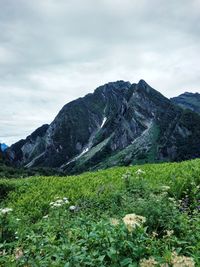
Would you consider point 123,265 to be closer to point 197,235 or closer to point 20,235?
point 197,235

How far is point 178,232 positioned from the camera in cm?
835

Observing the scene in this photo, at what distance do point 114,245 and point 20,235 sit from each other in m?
2.52

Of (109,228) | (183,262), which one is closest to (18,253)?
(109,228)

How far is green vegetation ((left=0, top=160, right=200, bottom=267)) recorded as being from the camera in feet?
20.2

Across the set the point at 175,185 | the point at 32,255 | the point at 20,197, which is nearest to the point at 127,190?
the point at 175,185

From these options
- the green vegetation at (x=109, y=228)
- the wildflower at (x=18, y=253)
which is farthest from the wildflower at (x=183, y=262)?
the wildflower at (x=18, y=253)

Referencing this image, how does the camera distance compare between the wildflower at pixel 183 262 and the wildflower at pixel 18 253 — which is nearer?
the wildflower at pixel 183 262

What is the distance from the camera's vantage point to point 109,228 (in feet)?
22.9

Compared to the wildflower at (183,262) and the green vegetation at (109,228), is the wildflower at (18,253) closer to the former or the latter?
the green vegetation at (109,228)

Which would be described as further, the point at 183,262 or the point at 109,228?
the point at 109,228

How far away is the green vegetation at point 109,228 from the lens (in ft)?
20.2

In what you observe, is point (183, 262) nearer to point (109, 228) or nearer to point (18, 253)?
point (109, 228)

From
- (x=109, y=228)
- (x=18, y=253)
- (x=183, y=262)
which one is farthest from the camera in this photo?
(x=109, y=228)

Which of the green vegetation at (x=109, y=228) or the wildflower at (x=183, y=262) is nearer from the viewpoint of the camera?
the wildflower at (x=183, y=262)
